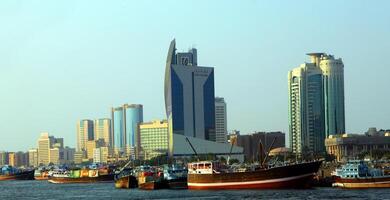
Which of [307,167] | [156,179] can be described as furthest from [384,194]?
[156,179]

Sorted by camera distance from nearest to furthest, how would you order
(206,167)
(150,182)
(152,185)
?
(206,167)
(152,185)
(150,182)

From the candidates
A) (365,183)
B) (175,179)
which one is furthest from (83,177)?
(365,183)

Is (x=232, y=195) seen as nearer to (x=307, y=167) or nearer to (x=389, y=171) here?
(x=307, y=167)

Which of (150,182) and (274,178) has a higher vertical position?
(274,178)

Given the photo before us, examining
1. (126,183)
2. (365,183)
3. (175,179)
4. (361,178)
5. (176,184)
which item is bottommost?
(126,183)

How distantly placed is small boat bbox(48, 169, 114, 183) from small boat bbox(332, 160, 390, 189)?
3059 inches

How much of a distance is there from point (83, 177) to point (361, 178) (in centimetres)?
8519

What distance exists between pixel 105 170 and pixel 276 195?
95761 mm

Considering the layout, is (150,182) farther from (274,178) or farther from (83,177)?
(83,177)

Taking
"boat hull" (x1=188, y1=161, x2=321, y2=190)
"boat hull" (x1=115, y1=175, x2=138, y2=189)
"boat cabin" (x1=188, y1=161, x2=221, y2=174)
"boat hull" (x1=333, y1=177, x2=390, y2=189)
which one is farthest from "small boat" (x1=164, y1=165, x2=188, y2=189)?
"boat hull" (x1=333, y1=177, x2=390, y2=189)

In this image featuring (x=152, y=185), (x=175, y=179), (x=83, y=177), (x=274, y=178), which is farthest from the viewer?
(x=83, y=177)

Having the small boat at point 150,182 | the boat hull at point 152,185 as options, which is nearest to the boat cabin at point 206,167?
the boat hull at point 152,185

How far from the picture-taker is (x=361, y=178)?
9262cm

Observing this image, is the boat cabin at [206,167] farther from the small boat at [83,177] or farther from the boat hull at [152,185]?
the small boat at [83,177]
